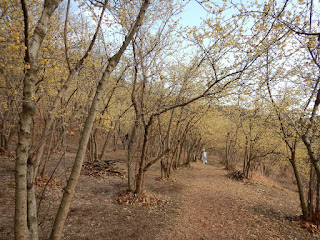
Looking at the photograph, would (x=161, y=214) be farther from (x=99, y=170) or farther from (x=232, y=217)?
(x=99, y=170)

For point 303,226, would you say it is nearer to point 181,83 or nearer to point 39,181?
point 181,83

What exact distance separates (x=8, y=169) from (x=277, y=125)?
992cm

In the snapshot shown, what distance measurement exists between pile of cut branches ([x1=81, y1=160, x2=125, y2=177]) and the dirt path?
3678 millimetres

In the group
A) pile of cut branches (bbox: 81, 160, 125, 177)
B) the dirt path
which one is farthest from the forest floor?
pile of cut branches (bbox: 81, 160, 125, 177)

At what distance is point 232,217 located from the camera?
553cm

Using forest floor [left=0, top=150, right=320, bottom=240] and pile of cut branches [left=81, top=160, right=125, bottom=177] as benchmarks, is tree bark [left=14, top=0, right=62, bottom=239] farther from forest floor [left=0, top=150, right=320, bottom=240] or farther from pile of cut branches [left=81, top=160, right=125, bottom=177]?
pile of cut branches [left=81, top=160, right=125, bottom=177]

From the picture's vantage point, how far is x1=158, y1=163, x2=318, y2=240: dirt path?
14.9 feet

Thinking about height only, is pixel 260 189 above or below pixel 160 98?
below

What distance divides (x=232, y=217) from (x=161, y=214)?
2200 mm

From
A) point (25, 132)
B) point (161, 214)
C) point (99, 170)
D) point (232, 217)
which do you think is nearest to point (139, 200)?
point (161, 214)

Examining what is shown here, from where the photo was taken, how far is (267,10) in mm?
3500

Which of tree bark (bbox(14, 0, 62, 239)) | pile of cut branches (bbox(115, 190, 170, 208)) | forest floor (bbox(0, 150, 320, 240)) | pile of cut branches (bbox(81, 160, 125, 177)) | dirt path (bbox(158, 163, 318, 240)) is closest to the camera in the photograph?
tree bark (bbox(14, 0, 62, 239))

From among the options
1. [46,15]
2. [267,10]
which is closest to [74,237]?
[46,15]

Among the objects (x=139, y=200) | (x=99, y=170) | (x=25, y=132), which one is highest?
(x=25, y=132)
